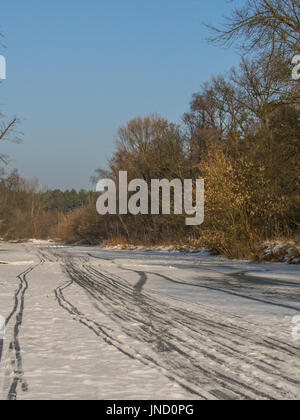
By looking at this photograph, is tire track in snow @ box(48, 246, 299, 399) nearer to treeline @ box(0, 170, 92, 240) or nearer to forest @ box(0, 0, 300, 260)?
forest @ box(0, 0, 300, 260)

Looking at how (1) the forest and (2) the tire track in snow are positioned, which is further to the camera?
(1) the forest

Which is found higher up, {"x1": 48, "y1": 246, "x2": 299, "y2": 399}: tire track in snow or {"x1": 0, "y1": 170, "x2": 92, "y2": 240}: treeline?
{"x1": 0, "y1": 170, "x2": 92, "y2": 240}: treeline

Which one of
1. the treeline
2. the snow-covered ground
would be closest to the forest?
the snow-covered ground

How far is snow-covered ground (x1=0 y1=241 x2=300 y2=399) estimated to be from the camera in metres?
3.04

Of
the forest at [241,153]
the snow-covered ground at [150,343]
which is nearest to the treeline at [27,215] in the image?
the forest at [241,153]

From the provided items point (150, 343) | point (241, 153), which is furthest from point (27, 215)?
point (150, 343)

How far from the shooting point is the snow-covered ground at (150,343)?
9.98 feet

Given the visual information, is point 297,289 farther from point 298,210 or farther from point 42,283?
point 298,210

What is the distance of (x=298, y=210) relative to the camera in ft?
54.5

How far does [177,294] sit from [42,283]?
323 centimetres

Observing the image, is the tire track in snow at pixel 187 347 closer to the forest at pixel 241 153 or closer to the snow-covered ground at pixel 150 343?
the snow-covered ground at pixel 150 343

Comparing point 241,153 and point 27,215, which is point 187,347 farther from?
point 27,215

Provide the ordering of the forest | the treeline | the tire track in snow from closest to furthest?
the tire track in snow → the forest → the treeline

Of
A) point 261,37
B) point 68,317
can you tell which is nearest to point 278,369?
point 68,317
